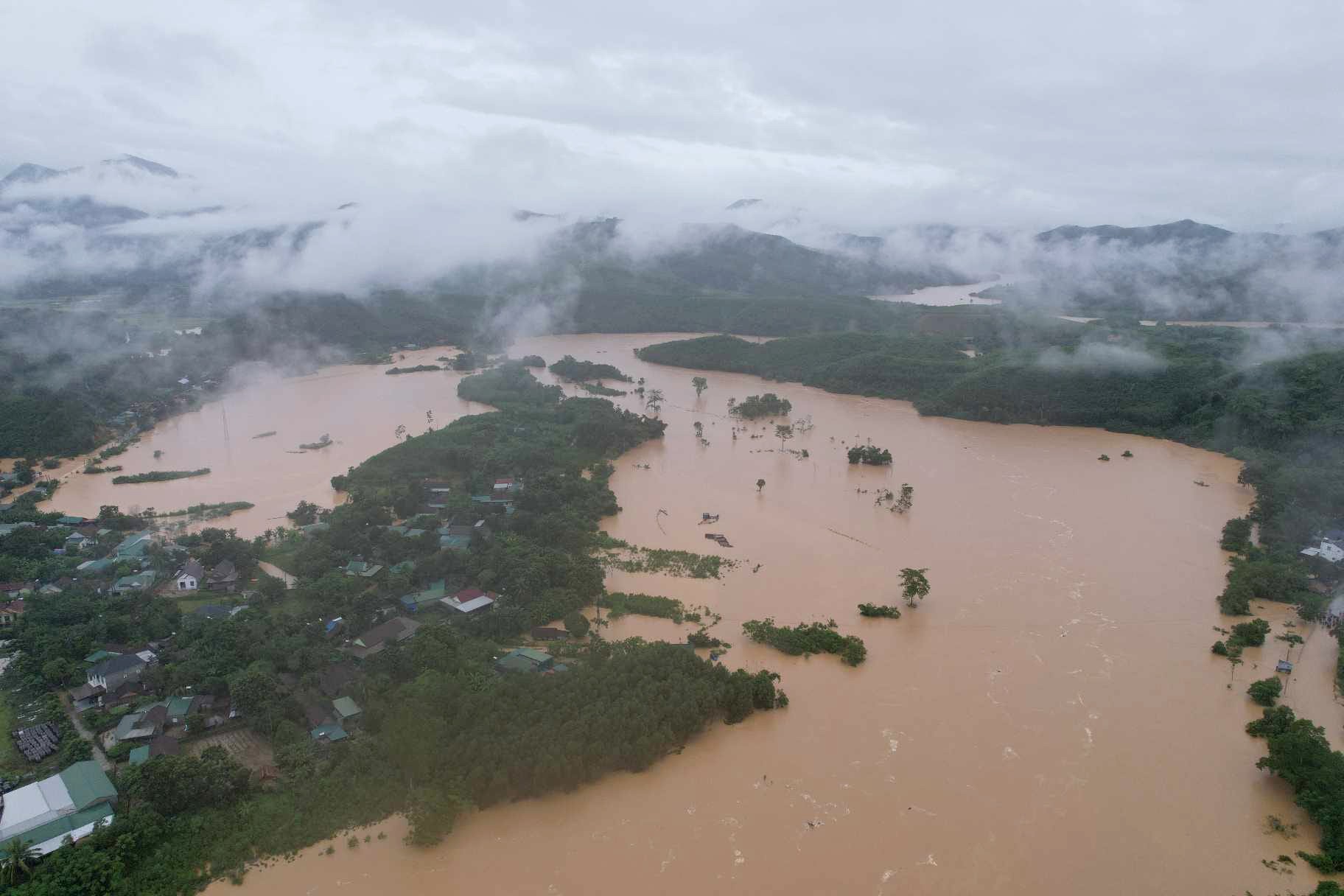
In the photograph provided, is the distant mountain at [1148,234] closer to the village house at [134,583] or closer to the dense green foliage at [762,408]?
the dense green foliage at [762,408]

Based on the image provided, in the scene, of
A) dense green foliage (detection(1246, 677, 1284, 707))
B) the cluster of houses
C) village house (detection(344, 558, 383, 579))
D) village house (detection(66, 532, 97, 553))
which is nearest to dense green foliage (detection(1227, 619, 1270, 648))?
dense green foliage (detection(1246, 677, 1284, 707))

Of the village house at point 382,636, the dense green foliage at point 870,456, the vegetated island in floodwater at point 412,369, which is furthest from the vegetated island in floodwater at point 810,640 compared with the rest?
the vegetated island in floodwater at point 412,369

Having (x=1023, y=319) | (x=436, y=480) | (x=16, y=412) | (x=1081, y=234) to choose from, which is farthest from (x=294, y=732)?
(x=1081, y=234)

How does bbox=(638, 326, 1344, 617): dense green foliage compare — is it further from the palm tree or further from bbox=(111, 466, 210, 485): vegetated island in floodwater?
bbox=(111, 466, 210, 485): vegetated island in floodwater

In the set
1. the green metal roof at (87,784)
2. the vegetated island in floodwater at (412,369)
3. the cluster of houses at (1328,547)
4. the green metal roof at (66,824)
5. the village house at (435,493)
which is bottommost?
the green metal roof at (66,824)

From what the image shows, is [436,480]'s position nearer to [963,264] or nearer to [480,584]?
[480,584]
